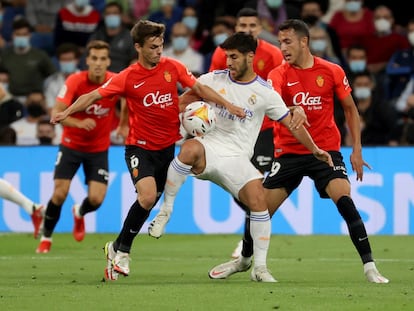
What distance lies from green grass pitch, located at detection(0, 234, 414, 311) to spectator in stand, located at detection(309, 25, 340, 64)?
3764 millimetres

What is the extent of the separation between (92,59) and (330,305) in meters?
6.19

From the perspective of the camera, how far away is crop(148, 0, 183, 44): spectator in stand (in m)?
20.6

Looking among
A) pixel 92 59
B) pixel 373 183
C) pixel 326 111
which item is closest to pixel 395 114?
pixel 373 183

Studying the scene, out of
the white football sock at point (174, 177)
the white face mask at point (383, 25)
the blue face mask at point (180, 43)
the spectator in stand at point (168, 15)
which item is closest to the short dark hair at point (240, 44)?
the white football sock at point (174, 177)

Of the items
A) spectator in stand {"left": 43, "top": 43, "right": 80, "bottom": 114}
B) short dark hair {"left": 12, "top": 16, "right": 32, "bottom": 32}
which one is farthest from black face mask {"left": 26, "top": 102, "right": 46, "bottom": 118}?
short dark hair {"left": 12, "top": 16, "right": 32, "bottom": 32}

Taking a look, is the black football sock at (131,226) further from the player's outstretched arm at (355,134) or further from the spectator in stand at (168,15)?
the spectator in stand at (168,15)

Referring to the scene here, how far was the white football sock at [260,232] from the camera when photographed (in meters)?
10.5

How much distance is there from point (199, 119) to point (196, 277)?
1.63 m

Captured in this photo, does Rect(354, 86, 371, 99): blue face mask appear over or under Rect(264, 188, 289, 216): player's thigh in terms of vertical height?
under

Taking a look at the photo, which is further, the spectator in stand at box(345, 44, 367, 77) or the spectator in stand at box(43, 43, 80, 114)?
the spectator in stand at box(43, 43, 80, 114)

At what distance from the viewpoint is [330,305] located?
8.66 m

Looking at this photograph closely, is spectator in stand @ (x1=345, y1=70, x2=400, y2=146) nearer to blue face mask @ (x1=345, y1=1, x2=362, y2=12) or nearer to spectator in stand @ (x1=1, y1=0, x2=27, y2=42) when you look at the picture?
blue face mask @ (x1=345, y1=1, x2=362, y2=12)

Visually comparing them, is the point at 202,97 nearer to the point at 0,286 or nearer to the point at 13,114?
the point at 0,286

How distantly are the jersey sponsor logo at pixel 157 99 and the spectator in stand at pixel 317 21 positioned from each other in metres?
8.42
